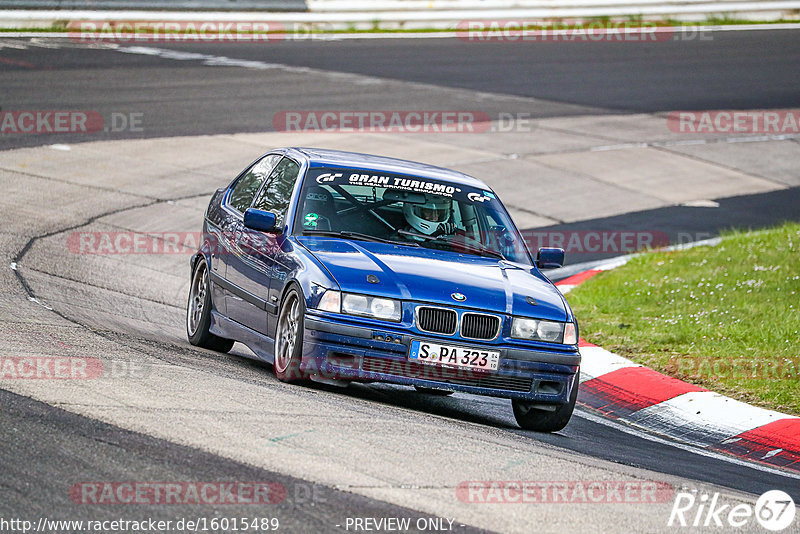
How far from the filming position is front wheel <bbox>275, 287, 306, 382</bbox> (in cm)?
734

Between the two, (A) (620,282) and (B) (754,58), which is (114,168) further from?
(B) (754,58)

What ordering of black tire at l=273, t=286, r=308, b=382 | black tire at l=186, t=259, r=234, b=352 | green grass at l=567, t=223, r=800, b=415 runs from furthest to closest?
1. green grass at l=567, t=223, r=800, b=415
2. black tire at l=186, t=259, r=234, b=352
3. black tire at l=273, t=286, r=308, b=382

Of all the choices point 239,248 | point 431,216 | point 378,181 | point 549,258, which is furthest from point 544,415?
point 239,248

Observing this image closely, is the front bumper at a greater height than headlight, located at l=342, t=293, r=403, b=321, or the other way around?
headlight, located at l=342, t=293, r=403, b=321

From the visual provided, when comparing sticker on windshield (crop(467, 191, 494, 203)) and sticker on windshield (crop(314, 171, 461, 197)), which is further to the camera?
sticker on windshield (crop(467, 191, 494, 203))

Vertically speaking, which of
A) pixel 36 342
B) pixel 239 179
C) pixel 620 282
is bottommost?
pixel 620 282

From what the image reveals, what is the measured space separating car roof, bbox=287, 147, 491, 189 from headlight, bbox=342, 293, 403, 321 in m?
1.58

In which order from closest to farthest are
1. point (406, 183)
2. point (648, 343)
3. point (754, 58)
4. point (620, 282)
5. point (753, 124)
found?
point (406, 183) → point (648, 343) → point (620, 282) → point (753, 124) → point (754, 58)

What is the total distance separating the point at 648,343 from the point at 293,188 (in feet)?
11.9

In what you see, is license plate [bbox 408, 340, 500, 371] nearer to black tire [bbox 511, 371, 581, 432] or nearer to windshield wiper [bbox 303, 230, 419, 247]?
black tire [bbox 511, 371, 581, 432]

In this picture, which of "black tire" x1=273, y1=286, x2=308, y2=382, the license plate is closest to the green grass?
the license plate

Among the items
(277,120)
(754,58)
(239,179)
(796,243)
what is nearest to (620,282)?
(796,243)

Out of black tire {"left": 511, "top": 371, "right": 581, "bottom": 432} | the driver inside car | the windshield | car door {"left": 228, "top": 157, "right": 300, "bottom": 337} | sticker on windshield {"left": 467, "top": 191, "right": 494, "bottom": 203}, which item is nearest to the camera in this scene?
black tire {"left": 511, "top": 371, "right": 581, "bottom": 432}

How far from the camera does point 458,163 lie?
61.1 ft
